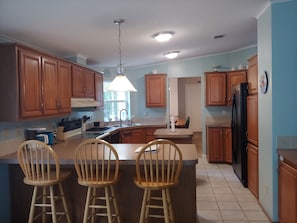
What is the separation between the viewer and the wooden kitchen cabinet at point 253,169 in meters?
3.66

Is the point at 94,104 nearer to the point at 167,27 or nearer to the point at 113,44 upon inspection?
the point at 113,44

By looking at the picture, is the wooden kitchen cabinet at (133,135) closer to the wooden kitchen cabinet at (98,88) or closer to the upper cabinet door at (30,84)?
the wooden kitchen cabinet at (98,88)

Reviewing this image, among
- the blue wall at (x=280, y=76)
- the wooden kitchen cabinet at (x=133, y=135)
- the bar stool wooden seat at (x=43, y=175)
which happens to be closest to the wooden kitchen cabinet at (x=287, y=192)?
the blue wall at (x=280, y=76)

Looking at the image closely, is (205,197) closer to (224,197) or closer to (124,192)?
(224,197)

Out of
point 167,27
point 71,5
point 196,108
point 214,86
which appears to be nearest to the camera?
point 71,5

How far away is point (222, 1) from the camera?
2703 mm

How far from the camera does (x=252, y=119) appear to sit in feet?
12.4

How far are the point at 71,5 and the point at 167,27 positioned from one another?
1473mm

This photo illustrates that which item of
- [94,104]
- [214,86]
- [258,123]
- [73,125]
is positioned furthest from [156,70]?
[258,123]

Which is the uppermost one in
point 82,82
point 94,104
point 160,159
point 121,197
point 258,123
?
point 82,82

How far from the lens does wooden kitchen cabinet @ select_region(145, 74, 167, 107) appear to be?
6391 mm

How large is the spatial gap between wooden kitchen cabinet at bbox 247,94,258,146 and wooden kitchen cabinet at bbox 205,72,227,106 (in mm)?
1922

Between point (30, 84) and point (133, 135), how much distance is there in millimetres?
3376

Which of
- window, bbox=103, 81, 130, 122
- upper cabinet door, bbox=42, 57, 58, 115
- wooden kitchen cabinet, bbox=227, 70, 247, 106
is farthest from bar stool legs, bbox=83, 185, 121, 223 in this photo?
wooden kitchen cabinet, bbox=227, 70, 247, 106
